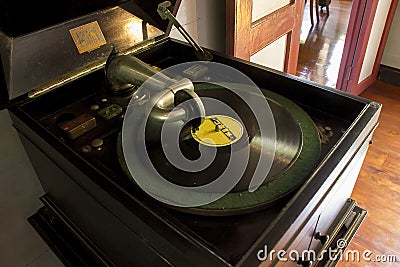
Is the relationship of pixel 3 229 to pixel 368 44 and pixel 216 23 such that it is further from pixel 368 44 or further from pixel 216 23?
pixel 368 44

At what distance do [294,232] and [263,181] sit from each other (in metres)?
0.13

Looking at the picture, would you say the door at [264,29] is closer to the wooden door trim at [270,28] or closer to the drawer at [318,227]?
the wooden door trim at [270,28]

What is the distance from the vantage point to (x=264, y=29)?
5.43 ft

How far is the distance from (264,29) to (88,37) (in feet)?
3.17

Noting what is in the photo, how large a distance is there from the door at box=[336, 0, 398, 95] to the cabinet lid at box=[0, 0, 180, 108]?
5.68 ft

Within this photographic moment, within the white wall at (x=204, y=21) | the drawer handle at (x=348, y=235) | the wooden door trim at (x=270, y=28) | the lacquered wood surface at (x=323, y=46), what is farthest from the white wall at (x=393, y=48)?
the drawer handle at (x=348, y=235)

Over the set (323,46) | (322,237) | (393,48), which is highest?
(322,237)

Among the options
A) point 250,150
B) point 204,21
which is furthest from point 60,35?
point 204,21

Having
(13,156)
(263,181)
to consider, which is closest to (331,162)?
(263,181)

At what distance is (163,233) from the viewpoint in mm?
574

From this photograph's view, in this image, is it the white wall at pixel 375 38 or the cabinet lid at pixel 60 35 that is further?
the white wall at pixel 375 38

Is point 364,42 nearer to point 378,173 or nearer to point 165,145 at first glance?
point 378,173

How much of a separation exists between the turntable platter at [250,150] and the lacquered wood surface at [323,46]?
7.19 feet

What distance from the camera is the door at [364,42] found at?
229 cm
